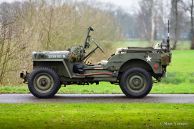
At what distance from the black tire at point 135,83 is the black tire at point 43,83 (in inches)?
75.1

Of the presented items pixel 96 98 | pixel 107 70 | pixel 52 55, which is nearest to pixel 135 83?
pixel 107 70

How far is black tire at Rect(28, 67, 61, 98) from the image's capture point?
16.5 metres

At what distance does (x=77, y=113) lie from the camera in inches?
506

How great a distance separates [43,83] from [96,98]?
62.5 inches

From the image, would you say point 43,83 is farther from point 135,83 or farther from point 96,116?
point 96,116

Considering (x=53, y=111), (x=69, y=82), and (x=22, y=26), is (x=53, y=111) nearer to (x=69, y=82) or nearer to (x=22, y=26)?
(x=69, y=82)

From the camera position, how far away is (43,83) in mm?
16500

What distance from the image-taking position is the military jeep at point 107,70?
16.4 meters

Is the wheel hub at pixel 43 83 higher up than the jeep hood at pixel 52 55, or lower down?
lower down

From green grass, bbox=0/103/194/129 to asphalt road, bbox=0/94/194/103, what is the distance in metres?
1.19

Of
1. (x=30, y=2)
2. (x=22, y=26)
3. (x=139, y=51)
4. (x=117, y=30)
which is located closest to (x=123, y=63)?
(x=139, y=51)

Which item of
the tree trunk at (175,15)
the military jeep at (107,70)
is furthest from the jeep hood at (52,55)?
the tree trunk at (175,15)

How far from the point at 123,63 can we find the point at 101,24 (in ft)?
96.2

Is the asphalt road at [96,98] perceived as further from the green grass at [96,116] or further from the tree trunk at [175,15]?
the tree trunk at [175,15]
